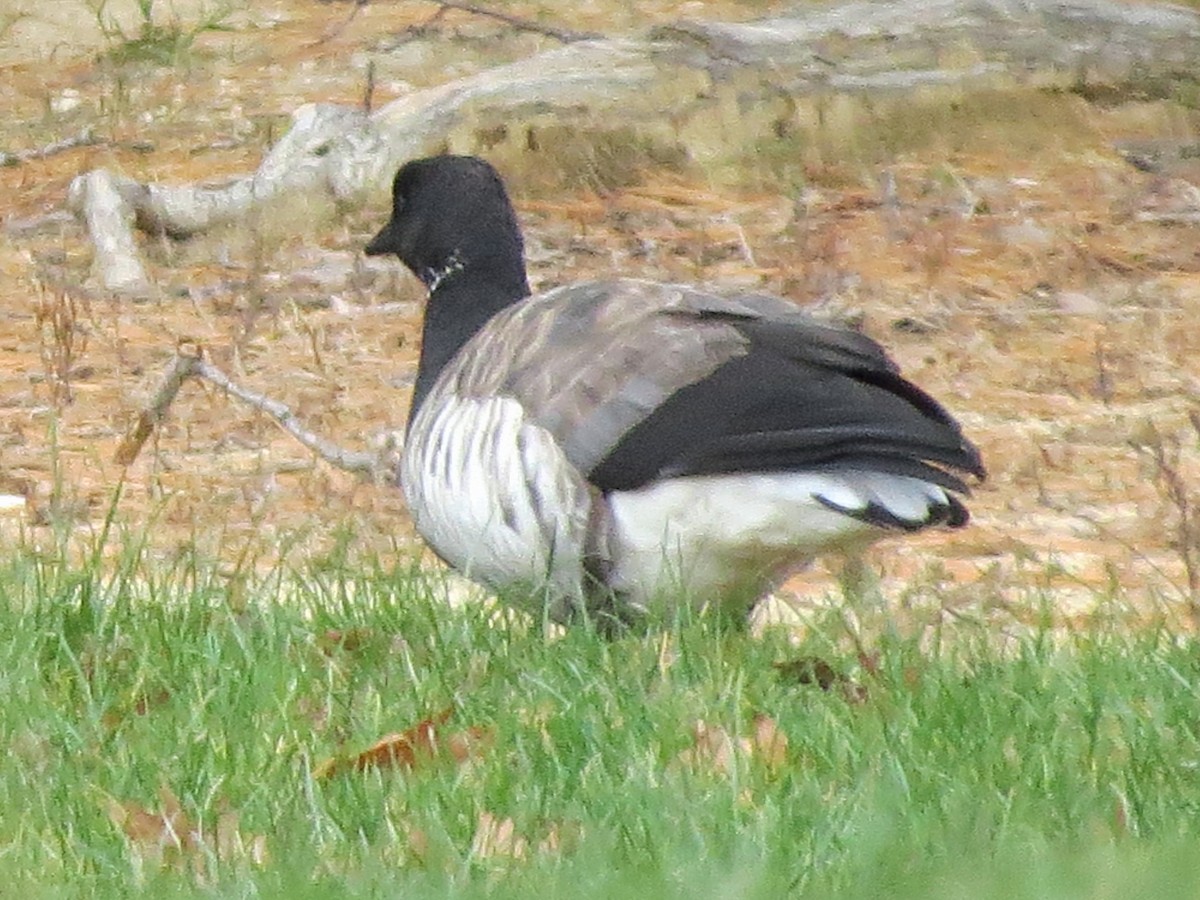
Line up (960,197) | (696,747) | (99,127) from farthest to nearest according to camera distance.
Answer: (99,127), (960,197), (696,747)

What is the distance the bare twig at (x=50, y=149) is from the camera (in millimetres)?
11305

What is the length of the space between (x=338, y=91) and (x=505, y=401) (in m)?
7.44

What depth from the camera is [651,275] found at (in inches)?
410

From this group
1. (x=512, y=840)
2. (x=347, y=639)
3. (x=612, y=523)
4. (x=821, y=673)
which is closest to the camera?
(x=512, y=840)

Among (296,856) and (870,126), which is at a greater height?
(296,856)

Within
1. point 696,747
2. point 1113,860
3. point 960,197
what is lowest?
point 960,197

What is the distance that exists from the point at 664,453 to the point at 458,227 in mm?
1627

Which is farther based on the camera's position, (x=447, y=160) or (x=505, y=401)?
(x=447, y=160)

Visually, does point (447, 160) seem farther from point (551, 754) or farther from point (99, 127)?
point (99, 127)

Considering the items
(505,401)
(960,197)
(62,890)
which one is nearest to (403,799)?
(62,890)

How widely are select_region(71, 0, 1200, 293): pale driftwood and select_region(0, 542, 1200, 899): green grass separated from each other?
503cm

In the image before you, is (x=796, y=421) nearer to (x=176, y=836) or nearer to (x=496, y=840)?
(x=496, y=840)

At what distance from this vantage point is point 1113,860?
3.33 meters

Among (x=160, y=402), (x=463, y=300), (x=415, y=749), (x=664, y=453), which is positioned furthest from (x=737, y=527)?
(x=160, y=402)
